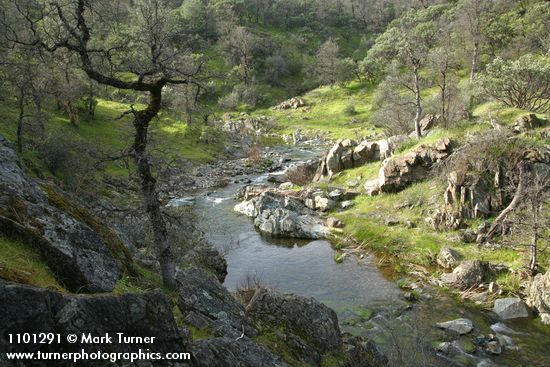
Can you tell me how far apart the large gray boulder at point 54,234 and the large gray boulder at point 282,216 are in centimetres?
2530

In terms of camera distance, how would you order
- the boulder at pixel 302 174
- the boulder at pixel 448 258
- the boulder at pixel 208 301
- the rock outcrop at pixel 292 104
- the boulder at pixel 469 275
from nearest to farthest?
the boulder at pixel 208 301, the boulder at pixel 469 275, the boulder at pixel 448 258, the boulder at pixel 302 174, the rock outcrop at pixel 292 104

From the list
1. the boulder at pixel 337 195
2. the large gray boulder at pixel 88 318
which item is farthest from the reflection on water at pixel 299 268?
the large gray boulder at pixel 88 318

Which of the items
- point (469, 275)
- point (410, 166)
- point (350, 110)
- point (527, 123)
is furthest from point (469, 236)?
point (350, 110)

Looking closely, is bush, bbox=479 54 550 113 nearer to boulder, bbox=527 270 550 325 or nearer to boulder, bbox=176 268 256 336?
boulder, bbox=527 270 550 325

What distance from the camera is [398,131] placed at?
53531 millimetres

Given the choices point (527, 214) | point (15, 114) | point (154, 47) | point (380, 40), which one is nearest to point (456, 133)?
point (527, 214)

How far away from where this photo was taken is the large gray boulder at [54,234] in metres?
11.0

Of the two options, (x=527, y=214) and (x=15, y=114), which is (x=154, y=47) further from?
(x=15, y=114)

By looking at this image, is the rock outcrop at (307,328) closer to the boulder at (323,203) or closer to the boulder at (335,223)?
the boulder at (335,223)

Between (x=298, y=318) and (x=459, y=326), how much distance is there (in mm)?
10167

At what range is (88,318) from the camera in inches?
344

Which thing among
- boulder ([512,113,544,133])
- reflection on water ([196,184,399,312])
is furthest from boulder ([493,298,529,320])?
boulder ([512,113,544,133])

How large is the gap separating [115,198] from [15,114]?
1957cm

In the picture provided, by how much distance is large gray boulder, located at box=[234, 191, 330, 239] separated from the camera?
37263 mm
